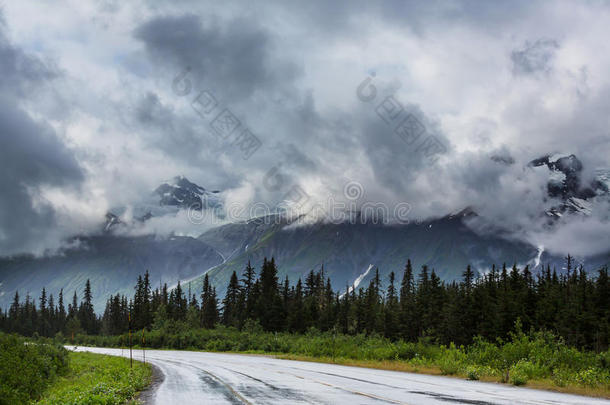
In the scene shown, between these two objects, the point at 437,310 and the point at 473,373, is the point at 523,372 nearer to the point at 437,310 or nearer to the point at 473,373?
→ the point at 473,373

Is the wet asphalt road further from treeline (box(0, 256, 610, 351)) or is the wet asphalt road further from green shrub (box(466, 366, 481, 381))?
treeline (box(0, 256, 610, 351))

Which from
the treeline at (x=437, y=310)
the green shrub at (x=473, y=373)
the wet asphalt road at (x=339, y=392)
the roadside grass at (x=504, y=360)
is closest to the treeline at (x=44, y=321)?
the treeline at (x=437, y=310)

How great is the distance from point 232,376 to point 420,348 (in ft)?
49.0

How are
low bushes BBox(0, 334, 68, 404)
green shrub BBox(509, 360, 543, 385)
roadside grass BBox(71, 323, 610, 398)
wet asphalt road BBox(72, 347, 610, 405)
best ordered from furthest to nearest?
green shrub BBox(509, 360, 543, 385) → roadside grass BBox(71, 323, 610, 398) → low bushes BBox(0, 334, 68, 404) → wet asphalt road BBox(72, 347, 610, 405)

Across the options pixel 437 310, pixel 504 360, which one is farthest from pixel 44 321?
pixel 504 360

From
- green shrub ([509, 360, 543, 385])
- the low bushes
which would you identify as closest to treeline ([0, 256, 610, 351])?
the low bushes

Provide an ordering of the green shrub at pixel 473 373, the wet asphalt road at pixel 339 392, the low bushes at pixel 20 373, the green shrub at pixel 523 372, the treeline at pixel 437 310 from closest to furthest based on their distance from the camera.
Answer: the wet asphalt road at pixel 339 392 → the low bushes at pixel 20 373 → the green shrub at pixel 523 372 → the green shrub at pixel 473 373 → the treeline at pixel 437 310

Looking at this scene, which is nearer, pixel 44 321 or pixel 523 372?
pixel 523 372

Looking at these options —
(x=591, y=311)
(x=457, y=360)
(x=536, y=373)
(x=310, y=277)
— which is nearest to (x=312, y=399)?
(x=536, y=373)

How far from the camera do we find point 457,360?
29.0 m

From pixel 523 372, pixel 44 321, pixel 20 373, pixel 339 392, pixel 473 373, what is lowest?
pixel 44 321

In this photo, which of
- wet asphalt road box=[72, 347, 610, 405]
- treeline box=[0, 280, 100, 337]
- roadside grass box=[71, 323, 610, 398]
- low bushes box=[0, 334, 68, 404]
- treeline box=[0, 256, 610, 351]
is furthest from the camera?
treeline box=[0, 280, 100, 337]

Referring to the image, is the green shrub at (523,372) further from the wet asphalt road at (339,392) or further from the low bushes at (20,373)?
the low bushes at (20,373)

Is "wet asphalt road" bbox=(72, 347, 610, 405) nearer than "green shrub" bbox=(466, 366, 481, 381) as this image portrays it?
Yes
